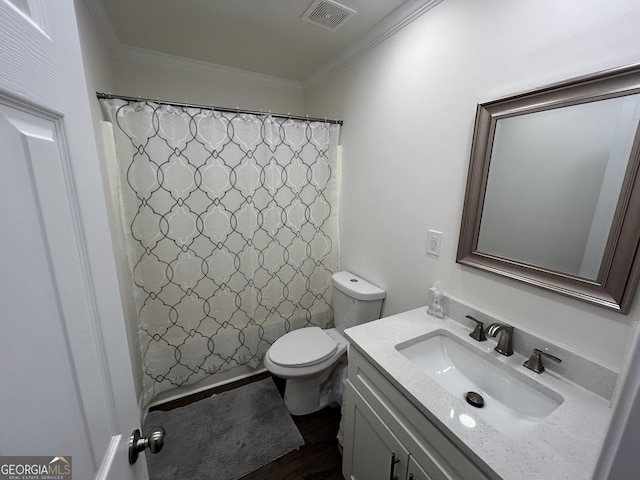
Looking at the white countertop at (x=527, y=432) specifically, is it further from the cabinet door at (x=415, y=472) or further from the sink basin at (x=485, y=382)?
the cabinet door at (x=415, y=472)

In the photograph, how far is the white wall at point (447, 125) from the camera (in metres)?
0.83

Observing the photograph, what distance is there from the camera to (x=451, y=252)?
1.27 meters

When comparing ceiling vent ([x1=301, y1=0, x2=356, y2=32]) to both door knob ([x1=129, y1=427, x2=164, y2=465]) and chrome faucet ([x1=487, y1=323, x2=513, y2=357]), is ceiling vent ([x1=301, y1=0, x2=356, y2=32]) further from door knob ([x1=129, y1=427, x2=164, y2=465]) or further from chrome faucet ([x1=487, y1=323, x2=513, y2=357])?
door knob ([x1=129, y1=427, x2=164, y2=465])

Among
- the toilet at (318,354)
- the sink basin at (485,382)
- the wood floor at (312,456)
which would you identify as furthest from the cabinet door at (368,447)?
the toilet at (318,354)

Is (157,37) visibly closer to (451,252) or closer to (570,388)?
(451,252)

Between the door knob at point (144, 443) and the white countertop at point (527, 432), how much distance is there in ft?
2.26

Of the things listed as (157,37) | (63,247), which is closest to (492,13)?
(63,247)

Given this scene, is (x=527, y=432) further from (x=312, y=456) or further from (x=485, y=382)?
(x=312, y=456)

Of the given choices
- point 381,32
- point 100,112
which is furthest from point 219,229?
point 381,32

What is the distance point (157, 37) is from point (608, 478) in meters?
2.50

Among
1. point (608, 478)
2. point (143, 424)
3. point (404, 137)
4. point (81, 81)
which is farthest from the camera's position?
point (143, 424)

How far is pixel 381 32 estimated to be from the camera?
1.49 m

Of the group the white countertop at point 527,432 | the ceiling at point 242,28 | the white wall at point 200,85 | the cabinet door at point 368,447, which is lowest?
the cabinet door at point 368,447

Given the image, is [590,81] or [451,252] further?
[451,252]
